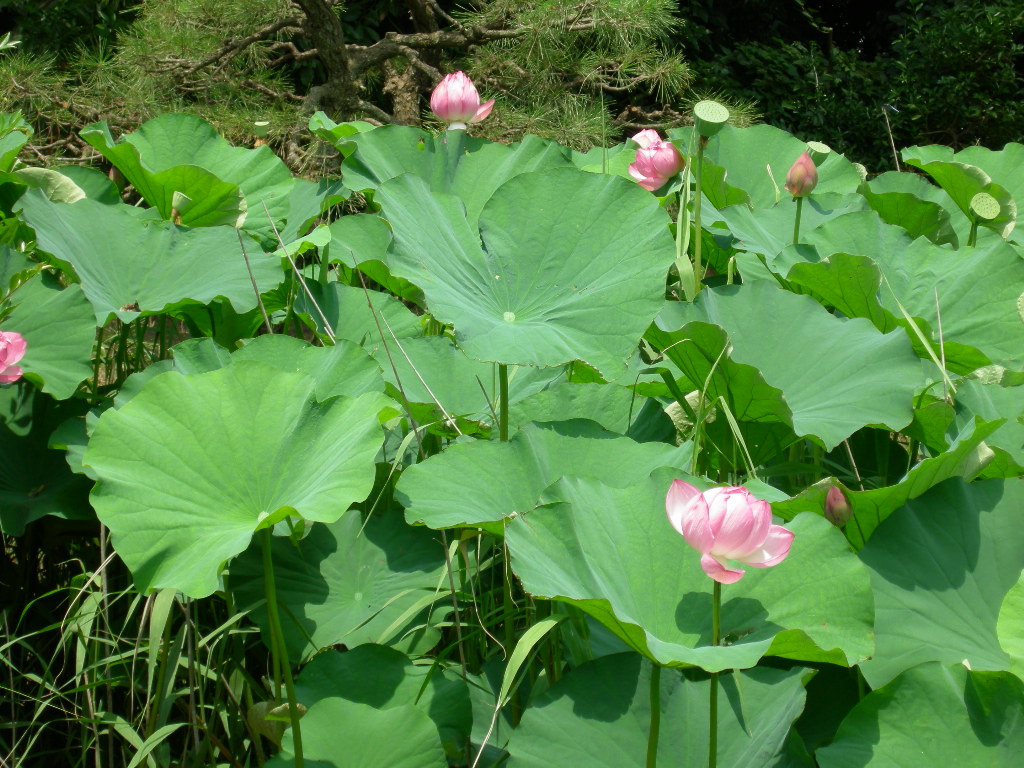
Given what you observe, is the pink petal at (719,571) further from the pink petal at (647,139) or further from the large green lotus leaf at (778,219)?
the pink petal at (647,139)

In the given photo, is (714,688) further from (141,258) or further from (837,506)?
(141,258)

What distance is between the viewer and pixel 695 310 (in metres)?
1.07

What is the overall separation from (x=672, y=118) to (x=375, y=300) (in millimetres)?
2130

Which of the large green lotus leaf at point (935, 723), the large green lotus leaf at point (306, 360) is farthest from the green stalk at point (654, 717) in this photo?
the large green lotus leaf at point (306, 360)

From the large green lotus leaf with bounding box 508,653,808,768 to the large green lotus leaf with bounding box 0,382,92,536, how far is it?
62 cm

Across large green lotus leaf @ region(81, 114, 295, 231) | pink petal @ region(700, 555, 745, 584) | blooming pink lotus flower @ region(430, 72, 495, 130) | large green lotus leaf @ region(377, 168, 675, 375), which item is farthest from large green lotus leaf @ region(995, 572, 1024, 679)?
large green lotus leaf @ region(81, 114, 295, 231)

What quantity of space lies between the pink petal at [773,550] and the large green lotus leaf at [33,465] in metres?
0.76

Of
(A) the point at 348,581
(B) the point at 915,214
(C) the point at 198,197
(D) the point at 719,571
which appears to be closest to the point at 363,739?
(A) the point at 348,581

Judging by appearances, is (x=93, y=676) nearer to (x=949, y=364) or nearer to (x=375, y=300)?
(x=375, y=300)

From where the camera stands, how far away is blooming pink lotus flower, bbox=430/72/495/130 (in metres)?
1.45

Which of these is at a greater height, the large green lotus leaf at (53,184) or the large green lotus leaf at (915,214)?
the large green lotus leaf at (53,184)

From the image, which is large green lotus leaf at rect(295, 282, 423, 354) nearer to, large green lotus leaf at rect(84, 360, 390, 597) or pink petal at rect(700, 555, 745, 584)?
large green lotus leaf at rect(84, 360, 390, 597)

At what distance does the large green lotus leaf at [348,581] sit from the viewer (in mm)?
953

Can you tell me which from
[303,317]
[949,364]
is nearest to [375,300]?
[303,317]
